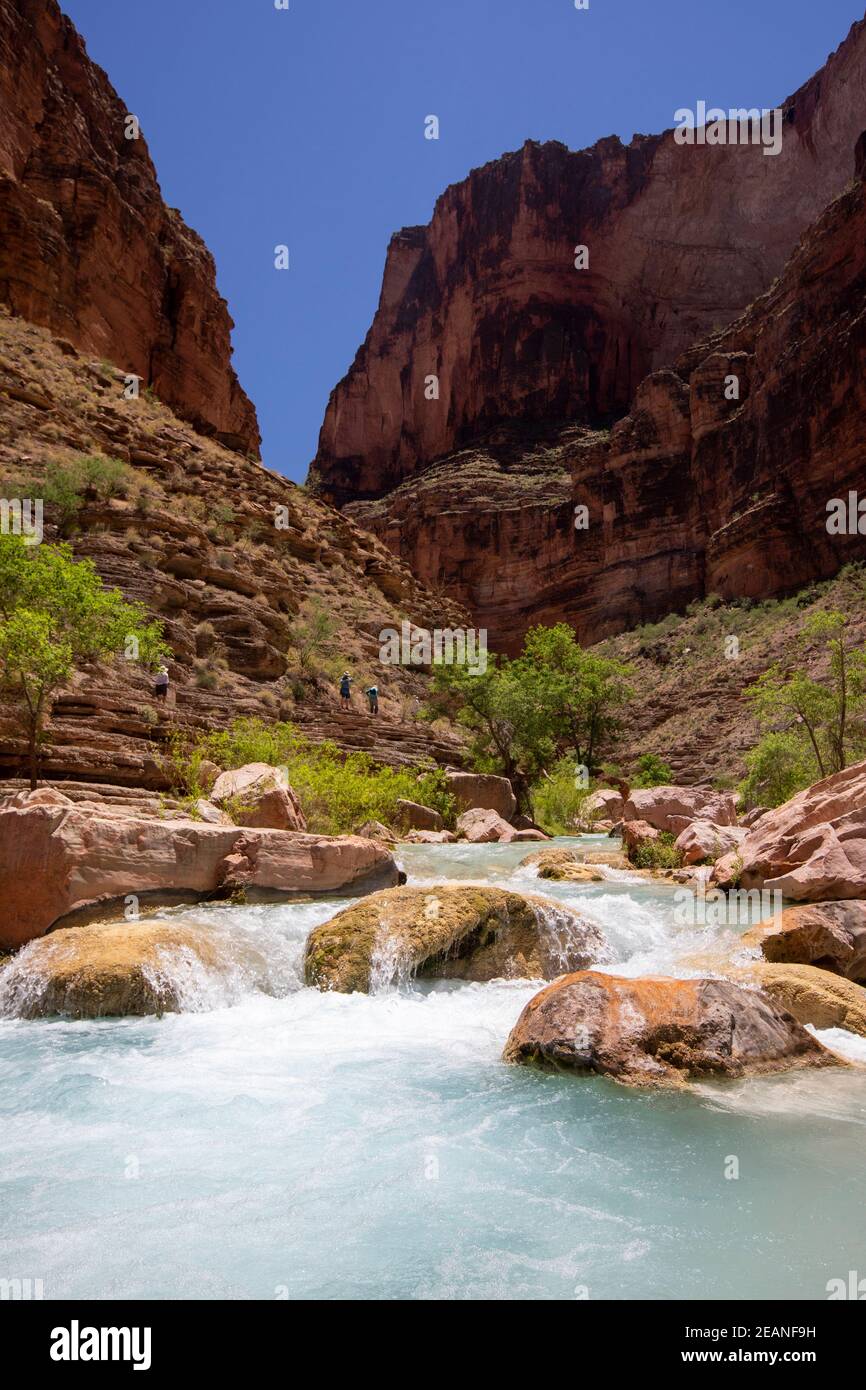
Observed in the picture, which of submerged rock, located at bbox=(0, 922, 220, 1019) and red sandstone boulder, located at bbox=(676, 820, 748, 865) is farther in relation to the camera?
red sandstone boulder, located at bbox=(676, 820, 748, 865)

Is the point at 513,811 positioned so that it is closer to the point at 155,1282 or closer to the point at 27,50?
the point at 155,1282

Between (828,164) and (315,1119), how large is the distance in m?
94.3

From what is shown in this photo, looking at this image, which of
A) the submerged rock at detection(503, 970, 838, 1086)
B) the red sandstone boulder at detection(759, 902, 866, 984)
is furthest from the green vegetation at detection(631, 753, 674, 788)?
the submerged rock at detection(503, 970, 838, 1086)

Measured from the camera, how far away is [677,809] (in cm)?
1962

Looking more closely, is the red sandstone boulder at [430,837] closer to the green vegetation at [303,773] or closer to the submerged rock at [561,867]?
the green vegetation at [303,773]

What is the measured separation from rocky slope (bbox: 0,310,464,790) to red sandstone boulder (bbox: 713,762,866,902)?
32.3 ft

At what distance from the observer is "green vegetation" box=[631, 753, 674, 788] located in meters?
34.0

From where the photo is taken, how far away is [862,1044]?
22.0 ft

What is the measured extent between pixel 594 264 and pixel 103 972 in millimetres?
92419

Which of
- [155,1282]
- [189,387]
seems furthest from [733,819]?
[189,387]

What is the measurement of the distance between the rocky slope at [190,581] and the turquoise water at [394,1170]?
8.93 meters

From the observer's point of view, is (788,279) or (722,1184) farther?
(788,279)

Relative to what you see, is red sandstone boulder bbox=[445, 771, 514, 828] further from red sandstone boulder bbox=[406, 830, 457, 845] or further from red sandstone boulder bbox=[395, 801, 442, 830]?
red sandstone boulder bbox=[406, 830, 457, 845]

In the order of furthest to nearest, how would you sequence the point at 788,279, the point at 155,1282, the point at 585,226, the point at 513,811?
the point at 585,226 < the point at 788,279 < the point at 513,811 < the point at 155,1282
